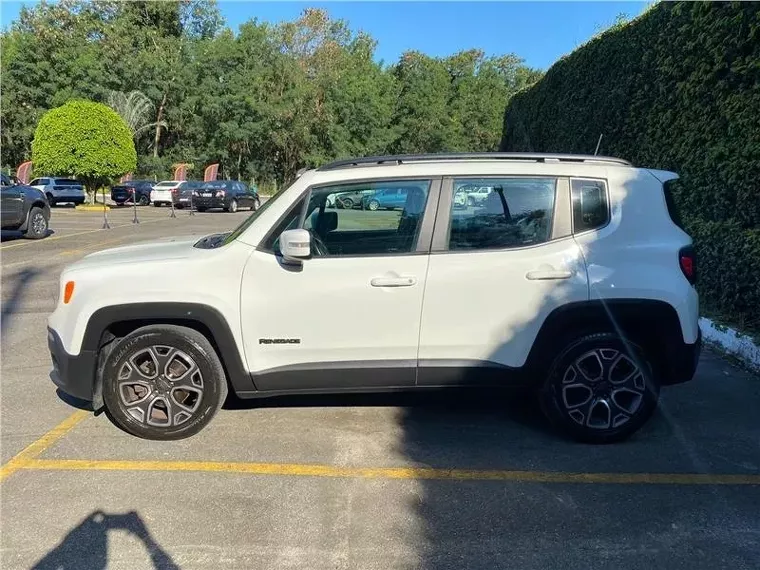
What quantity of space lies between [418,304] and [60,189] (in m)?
31.6

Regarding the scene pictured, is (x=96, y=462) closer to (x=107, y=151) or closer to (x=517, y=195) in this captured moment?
(x=517, y=195)

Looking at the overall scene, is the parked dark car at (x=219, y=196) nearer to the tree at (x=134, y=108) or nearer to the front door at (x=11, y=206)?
the front door at (x=11, y=206)

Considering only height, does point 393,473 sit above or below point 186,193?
below

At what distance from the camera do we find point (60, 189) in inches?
1209

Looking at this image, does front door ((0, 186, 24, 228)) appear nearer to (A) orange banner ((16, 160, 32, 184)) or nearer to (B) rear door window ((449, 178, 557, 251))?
(B) rear door window ((449, 178, 557, 251))

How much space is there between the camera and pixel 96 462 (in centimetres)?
372

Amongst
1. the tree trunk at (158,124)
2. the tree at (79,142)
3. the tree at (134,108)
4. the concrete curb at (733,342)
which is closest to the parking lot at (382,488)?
the concrete curb at (733,342)

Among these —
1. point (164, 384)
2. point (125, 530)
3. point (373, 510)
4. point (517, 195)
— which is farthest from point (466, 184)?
point (125, 530)

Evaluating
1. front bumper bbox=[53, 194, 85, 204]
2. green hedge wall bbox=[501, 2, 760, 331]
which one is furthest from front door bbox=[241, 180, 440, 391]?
front bumper bbox=[53, 194, 85, 204]

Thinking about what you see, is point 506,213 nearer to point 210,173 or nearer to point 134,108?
point 210,173

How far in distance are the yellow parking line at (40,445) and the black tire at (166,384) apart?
1.47 ft

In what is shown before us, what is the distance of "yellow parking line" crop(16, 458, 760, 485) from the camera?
356 cm

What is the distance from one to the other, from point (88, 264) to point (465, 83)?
49.9m

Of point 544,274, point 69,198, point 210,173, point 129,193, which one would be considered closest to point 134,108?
point 210,173
